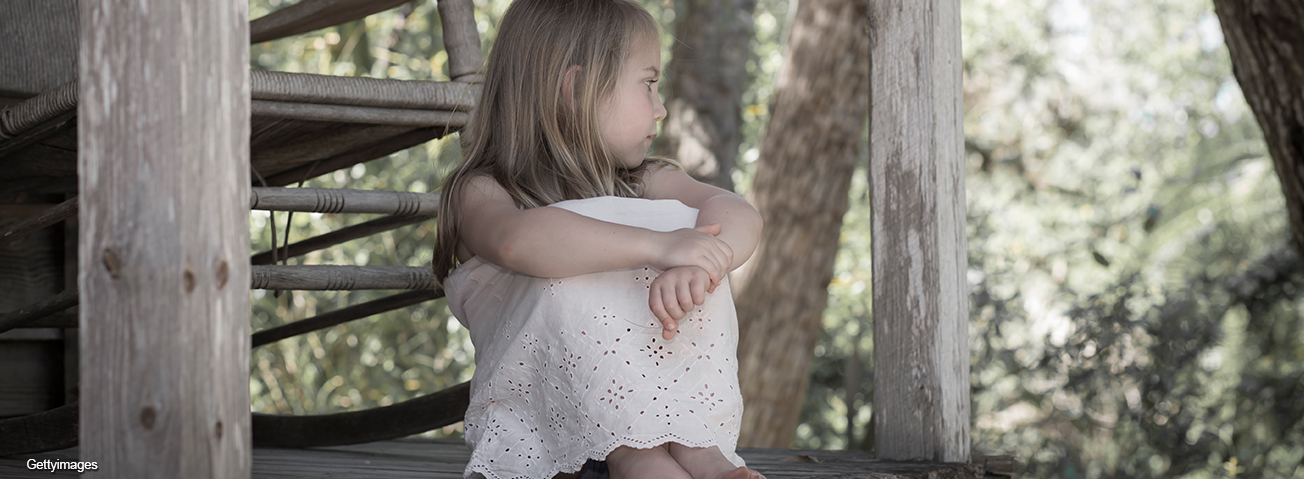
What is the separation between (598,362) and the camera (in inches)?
54.4

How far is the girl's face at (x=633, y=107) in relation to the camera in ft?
5.56

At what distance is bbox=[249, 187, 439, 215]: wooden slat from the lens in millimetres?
1815

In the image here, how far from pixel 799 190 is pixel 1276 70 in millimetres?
1572

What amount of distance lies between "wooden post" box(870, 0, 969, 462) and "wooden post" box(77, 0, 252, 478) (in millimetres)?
1347

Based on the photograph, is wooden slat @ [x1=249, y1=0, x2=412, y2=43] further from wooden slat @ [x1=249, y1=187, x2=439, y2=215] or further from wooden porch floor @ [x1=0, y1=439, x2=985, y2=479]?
wooden porch floor @ [x1=0, y1=439, x2=985, y2=479]

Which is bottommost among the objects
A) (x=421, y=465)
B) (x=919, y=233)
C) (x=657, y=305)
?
(x=421, y=465)

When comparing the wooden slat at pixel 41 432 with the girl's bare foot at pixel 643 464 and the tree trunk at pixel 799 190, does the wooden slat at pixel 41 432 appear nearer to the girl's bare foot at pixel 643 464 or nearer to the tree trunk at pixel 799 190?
the girl's bare foot at pixel 643 464

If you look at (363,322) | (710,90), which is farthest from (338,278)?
(363,322)

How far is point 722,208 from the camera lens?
1572 mm

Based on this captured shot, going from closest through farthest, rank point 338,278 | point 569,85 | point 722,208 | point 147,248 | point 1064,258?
point 147,248
point 722,208
point 569,85
point 338,278
point 1064,258

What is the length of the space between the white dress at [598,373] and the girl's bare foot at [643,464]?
24 mm

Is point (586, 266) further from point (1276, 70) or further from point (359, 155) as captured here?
point (1276, 70)

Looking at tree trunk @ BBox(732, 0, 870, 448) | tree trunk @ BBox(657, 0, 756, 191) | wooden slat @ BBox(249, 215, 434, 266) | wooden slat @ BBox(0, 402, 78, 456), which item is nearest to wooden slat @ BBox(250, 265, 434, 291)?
wooden slat @ BBox(249, 215, 434, 266)

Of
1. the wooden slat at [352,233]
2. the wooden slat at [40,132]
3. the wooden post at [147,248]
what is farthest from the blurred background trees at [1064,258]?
the wooden post at [147,248]
